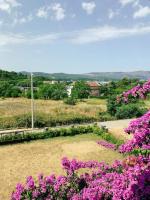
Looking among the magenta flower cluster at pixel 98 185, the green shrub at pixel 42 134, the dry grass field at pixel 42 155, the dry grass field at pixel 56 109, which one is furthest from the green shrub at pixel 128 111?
the magenta flower cluster at pixel 98 185

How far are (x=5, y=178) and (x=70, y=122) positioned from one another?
19.3 meters

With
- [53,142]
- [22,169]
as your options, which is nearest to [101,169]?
[22,169]

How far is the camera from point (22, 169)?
20.0m

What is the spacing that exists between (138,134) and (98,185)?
2.32 metres

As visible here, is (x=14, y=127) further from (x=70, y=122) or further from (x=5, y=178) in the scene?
(x=5, y=178)

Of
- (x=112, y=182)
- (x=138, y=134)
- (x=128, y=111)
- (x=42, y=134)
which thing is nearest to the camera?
(x=138, y=134)

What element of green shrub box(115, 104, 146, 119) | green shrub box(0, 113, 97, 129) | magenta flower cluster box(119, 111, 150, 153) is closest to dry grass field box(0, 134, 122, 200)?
green shrub box(0, 113, 97, 129)

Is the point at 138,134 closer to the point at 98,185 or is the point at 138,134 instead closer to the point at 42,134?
the point at 98,185

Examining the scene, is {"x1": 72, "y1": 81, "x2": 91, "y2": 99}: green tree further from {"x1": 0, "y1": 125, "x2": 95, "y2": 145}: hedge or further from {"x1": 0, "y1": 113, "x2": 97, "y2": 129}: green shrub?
{"x1": 0, "y1": 125, "x2": 95, "y2": 145}: hedge

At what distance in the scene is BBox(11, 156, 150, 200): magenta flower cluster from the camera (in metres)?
7.86

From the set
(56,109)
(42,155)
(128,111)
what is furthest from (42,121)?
(42,155)

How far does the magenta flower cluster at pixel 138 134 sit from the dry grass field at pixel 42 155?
30.4 ft

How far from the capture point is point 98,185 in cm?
878

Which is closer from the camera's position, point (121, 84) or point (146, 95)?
point (146, 95)
